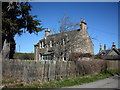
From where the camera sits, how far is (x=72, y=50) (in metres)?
23.7

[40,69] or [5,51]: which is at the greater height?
[5,51]

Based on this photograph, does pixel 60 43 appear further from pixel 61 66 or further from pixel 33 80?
pixel 33 80

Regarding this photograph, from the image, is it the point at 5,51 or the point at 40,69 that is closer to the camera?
the point at 40,69

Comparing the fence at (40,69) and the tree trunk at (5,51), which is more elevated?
the tree trunk at (5,51)

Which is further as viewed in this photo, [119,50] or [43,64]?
[119,50]

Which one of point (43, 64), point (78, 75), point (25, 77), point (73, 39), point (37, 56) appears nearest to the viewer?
point (25, 77)

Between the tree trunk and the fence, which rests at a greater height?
the tree trunk

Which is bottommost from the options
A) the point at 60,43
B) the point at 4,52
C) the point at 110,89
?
the point at 110,89

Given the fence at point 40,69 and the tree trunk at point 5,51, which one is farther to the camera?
the tree trunk at point 5,51

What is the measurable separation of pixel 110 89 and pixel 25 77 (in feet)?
19.1

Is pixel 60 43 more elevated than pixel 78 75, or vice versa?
pixel 60 43

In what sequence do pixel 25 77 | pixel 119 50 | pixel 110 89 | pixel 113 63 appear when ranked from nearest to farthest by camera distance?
1. pixel 110 89
2. pixel 25 77
3. pixel 113 63
4. pixel 119 50

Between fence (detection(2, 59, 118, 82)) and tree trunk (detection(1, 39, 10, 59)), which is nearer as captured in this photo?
fence (detection(2, 59, 118, 82))

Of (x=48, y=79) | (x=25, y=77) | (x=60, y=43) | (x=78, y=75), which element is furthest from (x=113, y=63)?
(x=25, y=77)
